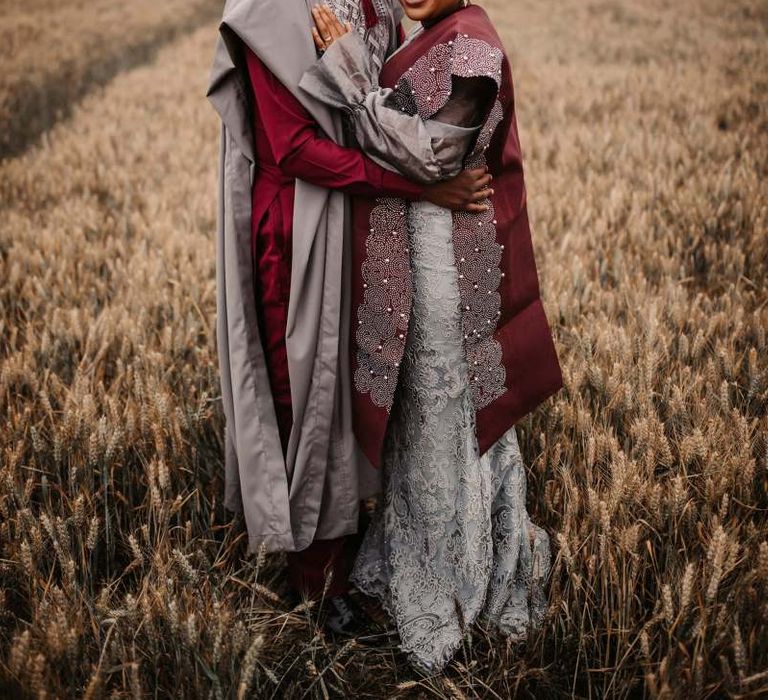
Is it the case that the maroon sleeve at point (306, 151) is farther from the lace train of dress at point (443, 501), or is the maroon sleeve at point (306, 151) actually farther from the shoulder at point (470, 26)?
the shoulder at point (470, 26)

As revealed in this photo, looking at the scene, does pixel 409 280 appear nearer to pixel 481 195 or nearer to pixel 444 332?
pixel 444 332

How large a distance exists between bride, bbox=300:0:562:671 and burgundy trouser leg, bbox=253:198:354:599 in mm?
177

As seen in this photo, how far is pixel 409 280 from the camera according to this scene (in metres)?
1.59

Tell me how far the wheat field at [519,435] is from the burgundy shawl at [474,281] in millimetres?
354

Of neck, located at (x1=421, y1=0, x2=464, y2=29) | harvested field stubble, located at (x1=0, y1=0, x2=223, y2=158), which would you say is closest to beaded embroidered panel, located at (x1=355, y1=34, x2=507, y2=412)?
neck, located at (x1=421, y1=0, x2=464, y2=29)

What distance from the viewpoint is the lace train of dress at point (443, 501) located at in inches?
63.8

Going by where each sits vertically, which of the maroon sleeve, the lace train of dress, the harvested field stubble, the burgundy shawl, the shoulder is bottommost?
the lace train of dress

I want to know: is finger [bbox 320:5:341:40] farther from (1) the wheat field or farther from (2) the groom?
(1) the wheat field

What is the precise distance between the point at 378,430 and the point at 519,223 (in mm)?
642

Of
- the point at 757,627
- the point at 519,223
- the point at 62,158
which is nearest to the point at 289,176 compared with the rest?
the point at 519,223

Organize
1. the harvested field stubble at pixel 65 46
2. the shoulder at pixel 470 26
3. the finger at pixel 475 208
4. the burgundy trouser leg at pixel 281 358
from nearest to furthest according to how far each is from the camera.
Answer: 1. the shoulder at pixel 470 26
2. the finger at pixel 475 208
3. the burgundy trouser leg at pixel 281 358
4. the harvested field stubble at pixel 65 46

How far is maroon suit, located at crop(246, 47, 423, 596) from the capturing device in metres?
1.48

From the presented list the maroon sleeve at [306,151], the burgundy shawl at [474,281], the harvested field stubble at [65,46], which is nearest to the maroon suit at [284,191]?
the maroon sleeve at [306,151]

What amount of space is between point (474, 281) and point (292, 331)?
1.56 feet
